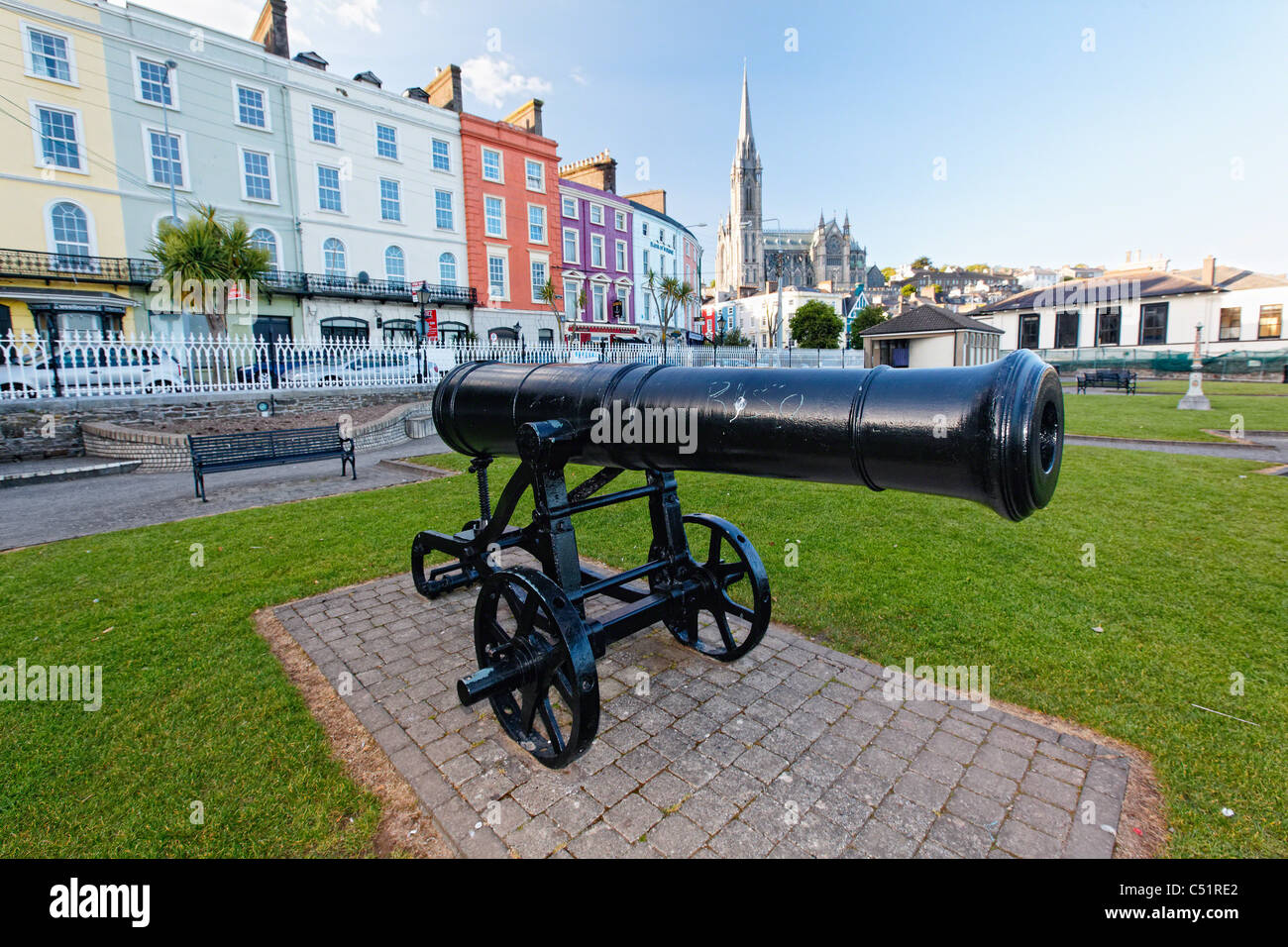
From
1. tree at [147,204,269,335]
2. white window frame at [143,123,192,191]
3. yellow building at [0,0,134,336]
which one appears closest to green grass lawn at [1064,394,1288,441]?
tree at [147,204,269,335]

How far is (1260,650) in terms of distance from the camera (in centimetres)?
374

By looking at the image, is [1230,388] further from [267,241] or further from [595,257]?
[267,241]

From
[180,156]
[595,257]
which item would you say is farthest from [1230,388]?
[180,156]

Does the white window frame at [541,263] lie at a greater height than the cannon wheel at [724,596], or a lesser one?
greater

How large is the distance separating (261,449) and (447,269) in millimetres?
24751

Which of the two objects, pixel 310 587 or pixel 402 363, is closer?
pixel 310 587

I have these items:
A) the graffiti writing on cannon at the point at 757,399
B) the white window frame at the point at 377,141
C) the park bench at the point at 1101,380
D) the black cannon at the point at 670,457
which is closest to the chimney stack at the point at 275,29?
the white window frame at the point at 377,141

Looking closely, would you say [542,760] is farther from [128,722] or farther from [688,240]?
[688,240]

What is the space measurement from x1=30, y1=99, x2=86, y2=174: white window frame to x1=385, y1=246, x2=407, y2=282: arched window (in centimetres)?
1063

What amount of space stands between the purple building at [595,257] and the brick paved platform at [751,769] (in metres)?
33.8

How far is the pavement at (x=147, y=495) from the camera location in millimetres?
7293

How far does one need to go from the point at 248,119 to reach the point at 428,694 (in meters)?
30.1

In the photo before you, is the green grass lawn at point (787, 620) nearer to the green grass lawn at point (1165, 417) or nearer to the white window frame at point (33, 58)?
the green grass lawn at point (1165, 417)
